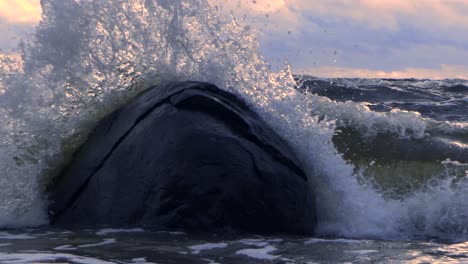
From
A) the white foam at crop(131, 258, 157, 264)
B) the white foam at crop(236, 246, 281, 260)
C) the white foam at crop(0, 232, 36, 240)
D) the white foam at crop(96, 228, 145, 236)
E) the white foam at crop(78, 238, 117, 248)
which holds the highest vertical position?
the white foam at crop(96, 228, 145, 236)

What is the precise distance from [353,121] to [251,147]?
291cm

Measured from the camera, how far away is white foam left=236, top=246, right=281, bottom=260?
3.55 m

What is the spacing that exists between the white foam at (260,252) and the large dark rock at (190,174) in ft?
1.39

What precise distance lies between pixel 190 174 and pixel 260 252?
29.3 inches

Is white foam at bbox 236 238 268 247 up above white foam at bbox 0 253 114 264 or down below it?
above

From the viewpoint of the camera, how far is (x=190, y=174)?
4.15 meters

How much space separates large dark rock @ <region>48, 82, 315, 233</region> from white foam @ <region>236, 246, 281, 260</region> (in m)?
0.42

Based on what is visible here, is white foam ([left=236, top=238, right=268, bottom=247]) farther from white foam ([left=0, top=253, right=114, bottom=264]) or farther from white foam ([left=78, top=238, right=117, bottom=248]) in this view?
white foam ([left=0, top=253, right=114, bottom=264])

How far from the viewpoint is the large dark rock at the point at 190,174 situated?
13.5 feet

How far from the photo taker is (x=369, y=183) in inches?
212

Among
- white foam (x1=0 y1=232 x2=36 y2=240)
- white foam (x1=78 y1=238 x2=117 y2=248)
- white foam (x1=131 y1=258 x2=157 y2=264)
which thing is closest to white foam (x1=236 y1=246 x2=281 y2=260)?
white foam (x1=131 y1=258 x2=157 y2=264)

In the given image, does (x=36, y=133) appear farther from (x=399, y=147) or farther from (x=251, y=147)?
(x=399, y=147)

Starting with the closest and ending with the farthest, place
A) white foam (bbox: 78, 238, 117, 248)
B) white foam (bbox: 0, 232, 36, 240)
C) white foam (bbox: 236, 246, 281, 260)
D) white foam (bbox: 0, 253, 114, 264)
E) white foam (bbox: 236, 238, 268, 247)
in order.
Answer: white foam (bbox: 0, 253, 114, 264), white foam (bbox: 236, 246, 281, 260), white foam (bbox: 78, 238, 117, 248), white foam (bbox: 236, 238, 268, 247), white foam (bbox: 0, 232, 36, 240)

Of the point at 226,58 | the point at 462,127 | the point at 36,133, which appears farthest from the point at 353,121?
the point at 36,133
